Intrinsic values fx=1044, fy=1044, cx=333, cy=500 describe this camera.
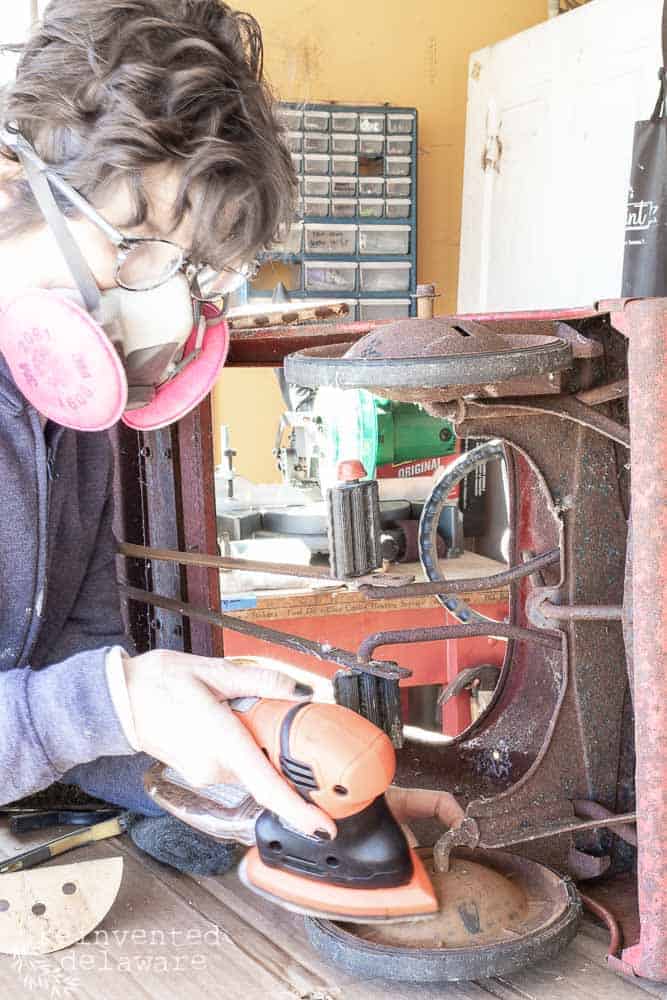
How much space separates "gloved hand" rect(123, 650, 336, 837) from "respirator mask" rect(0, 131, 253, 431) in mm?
330

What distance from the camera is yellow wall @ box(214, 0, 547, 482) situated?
505 centimetres

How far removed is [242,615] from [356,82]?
3.36m

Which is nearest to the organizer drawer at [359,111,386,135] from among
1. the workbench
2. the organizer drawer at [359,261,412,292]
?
the organizer drawer at [359,261,412,292]

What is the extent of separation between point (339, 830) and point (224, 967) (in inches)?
9.2

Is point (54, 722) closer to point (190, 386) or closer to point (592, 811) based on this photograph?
point (190, 386)

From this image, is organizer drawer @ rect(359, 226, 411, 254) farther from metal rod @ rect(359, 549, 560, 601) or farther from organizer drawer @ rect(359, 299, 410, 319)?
metal rod @ rect(359, 549, 560, 601)

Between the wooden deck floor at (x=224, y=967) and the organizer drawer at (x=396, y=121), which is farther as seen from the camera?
the organizer drawer at (x=396, y=121)

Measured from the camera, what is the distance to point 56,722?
1.18 m

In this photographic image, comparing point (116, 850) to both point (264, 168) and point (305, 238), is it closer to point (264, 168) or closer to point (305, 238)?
point (264, 168)

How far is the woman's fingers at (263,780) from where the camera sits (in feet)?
3.88

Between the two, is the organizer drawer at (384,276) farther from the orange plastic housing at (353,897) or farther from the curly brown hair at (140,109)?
the orange plastic housing at (353,897)

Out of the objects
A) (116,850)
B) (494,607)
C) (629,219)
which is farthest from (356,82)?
(116,850)

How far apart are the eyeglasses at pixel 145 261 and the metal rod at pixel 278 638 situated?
0.52 meters

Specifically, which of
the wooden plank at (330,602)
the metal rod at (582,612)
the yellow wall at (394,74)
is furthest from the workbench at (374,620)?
the yellow wall at (394,74)
